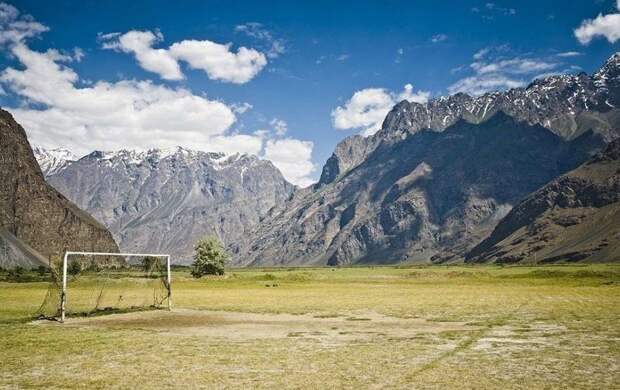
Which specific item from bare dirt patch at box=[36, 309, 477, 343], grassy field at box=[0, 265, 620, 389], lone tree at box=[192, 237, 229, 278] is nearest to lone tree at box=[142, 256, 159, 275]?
bare dirt patch at box=[36, 309, 477, 343]

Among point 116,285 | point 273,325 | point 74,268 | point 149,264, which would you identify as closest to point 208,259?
point 116,285

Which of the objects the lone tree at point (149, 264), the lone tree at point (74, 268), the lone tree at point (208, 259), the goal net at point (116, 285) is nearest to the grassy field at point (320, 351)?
the goal net at point (116, 285)

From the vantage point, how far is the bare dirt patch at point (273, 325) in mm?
28766

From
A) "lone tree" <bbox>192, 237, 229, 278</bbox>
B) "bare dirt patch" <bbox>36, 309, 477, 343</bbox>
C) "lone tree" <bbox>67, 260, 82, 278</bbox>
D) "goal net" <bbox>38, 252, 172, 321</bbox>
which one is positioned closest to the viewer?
"bare dirt patch" <bbox>36, 309, 477, 343</bbox>

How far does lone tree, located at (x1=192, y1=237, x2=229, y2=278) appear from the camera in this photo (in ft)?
449

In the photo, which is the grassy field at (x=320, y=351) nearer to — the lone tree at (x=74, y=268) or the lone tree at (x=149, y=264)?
the lone tree at (x=149, y=264)

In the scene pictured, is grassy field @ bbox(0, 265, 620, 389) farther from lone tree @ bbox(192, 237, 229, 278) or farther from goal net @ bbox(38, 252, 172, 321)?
lone tree @ bbox(192, 237, 229, 278)

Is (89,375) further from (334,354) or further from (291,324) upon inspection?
(291,324)

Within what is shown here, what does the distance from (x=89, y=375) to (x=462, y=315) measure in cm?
2798

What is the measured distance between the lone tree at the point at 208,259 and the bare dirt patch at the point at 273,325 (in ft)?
308

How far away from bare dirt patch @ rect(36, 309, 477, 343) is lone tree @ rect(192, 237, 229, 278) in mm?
93834

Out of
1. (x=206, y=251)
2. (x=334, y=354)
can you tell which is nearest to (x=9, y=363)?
(x=334, y=354)

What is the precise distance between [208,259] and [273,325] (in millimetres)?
105615

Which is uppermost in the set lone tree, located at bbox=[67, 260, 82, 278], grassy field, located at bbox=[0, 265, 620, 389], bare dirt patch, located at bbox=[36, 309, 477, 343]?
lone tree, located at bbox=[67, 260, 82, 278]
